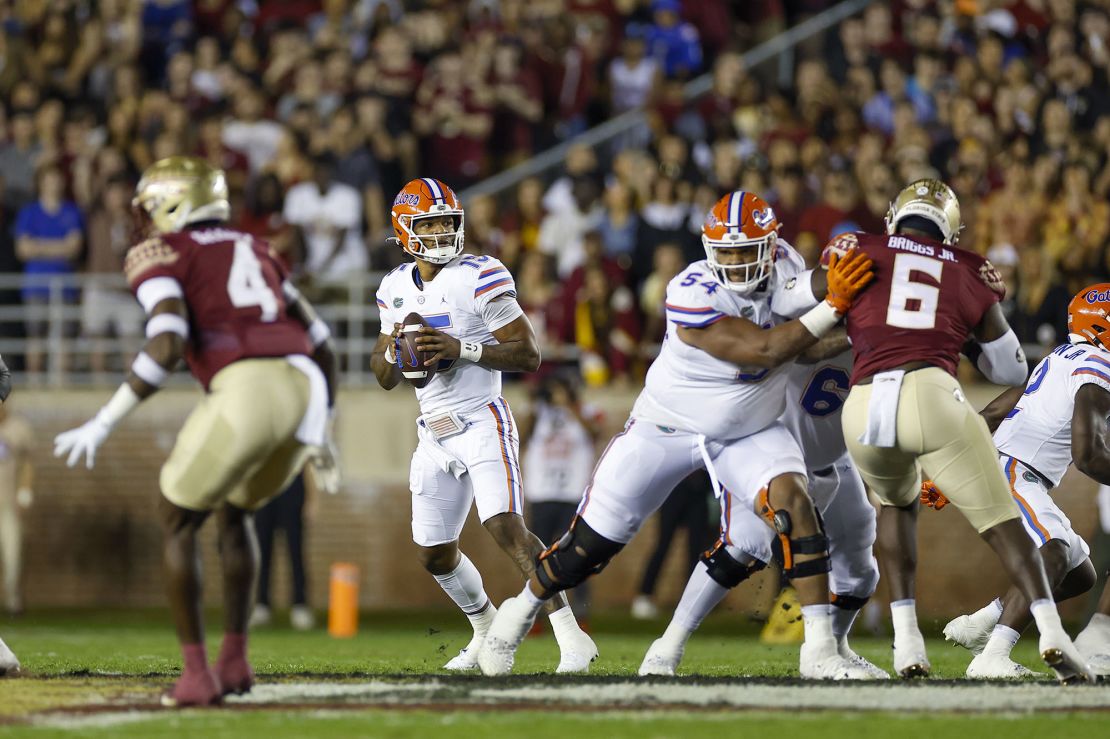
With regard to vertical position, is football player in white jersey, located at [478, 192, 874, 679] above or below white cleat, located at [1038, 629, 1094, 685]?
above

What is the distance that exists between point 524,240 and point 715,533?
3.17 meters

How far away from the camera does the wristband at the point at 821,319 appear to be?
23.5 feet

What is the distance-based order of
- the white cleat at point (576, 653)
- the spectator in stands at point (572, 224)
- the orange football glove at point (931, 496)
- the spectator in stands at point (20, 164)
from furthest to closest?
the spectator in stands at point (20, 164)
the spectator in stands at point (572, 224)
the white cleat at point (576, 653)
the orange football glove at point (931, 496)

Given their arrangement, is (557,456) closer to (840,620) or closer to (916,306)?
(840,620)

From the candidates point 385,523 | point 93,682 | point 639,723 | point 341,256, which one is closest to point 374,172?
point 341,256

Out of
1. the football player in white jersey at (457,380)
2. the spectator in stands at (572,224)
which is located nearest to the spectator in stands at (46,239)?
the spectator in stands at (572,224)

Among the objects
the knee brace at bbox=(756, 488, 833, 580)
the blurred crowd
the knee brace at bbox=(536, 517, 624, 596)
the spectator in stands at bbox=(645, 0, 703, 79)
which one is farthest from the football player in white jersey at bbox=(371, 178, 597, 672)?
the spectator in stands at bbox=(645, 0, 703, 79)

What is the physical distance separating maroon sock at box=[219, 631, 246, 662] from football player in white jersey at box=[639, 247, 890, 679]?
2.02 metres

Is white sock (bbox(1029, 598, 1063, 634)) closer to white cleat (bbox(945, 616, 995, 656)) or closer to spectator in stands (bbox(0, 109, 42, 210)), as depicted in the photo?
white cleat (bbox(945, 616, 995, 656))

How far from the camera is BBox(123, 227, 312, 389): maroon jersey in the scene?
6367 mm

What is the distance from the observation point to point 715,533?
47.6ft

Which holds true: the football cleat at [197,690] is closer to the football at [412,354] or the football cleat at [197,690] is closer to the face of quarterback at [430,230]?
the football at [412,354]

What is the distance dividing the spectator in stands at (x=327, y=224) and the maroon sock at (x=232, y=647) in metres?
8.98

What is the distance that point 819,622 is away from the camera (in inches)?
285
